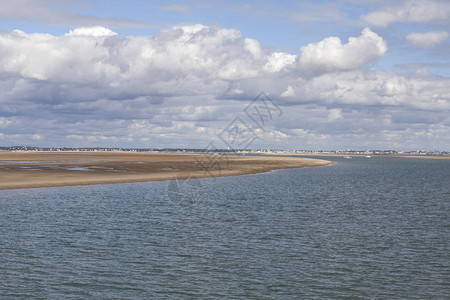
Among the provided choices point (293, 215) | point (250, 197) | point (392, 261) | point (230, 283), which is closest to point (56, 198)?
point (250, 197)

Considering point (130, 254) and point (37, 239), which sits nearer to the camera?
point (130, 254)

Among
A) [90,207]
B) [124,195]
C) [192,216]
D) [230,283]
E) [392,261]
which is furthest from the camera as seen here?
[124,195]

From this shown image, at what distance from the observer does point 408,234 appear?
34562mm

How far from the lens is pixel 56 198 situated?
53656 millimetres

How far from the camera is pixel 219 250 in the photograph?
29.1 meters

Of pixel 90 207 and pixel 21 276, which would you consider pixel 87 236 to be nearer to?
pixel 21 276

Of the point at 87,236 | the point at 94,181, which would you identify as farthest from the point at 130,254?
the point at 94,181

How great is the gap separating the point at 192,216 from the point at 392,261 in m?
21.2

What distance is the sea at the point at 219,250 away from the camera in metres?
21.8

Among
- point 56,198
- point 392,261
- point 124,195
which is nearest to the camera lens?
point 392,261

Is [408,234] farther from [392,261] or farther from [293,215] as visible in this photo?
[293,215]

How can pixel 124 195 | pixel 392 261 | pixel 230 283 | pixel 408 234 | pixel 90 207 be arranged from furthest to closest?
1. pixel 124 195
2. pixel 90 207
3. pixel 408 234
4. pixel 392 261
5. pixel 230 283

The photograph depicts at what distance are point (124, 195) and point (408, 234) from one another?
36820 mm

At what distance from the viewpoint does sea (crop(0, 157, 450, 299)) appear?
21.8m
